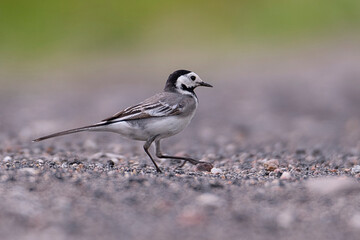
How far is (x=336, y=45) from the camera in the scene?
23.0m

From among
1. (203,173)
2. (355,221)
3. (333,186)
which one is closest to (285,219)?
(355,221)

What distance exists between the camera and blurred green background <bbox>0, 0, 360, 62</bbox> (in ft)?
80.4

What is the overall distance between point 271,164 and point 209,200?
2.45 metres

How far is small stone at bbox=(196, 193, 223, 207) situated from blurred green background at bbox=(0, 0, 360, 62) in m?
19.6

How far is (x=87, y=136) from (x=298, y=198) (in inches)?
240

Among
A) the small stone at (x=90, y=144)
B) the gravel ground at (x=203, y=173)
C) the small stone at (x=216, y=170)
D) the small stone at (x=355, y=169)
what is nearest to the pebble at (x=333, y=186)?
the gravel ground at (x=203, y=173)

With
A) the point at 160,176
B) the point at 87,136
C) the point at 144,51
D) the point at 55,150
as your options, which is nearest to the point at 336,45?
the point at 144,51

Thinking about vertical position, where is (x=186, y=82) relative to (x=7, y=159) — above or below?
above

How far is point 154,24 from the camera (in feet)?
84.9

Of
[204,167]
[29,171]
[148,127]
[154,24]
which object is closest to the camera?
[29,171]

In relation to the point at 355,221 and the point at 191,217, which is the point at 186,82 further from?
the point at 355,221

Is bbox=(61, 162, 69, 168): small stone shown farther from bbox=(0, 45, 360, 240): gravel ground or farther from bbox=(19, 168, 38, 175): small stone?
bbox=(19, 168, 38, 175): small stone

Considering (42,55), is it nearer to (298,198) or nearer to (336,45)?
(336,45)

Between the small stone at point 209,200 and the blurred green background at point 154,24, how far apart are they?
19583 millimetres
